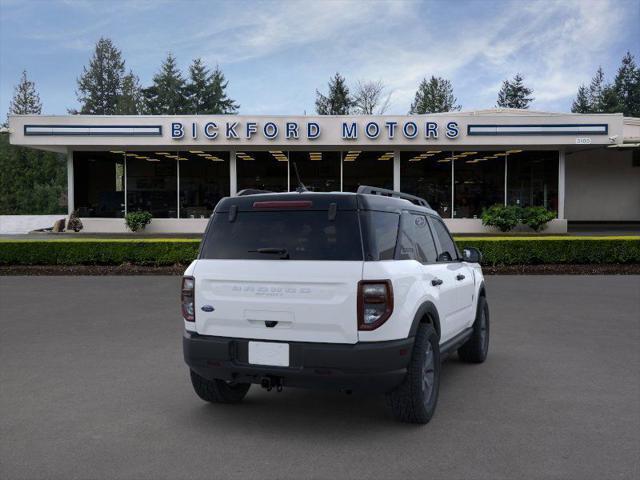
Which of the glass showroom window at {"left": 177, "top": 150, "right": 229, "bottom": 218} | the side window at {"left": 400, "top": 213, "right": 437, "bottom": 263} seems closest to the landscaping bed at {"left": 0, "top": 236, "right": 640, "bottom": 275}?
the side window at {"left": 400, "top": 213, "right": 437, "bottom": 263}

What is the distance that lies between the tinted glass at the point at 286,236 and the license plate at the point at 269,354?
0.64 m

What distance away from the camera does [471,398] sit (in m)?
5.46

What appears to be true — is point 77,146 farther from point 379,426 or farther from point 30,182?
point 30,182

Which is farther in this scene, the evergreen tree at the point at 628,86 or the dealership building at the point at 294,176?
the evergreen tree at the point at 628,86

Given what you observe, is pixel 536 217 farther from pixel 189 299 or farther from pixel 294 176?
pixel 189 299

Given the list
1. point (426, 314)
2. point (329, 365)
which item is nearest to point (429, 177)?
point (426, 314)

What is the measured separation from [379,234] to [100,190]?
25144mm

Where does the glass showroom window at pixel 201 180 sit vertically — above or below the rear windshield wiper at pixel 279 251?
above

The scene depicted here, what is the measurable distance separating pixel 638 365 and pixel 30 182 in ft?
194

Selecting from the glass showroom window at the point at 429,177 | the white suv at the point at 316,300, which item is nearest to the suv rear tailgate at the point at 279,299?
the white suv at the point at 316,300

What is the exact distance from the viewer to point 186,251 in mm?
16203

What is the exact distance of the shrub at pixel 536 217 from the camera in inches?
993

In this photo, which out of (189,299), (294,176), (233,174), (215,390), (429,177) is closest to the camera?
(189,299)

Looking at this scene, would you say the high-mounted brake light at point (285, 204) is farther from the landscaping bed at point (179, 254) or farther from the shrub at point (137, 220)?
the shrub at point (137, 220)
